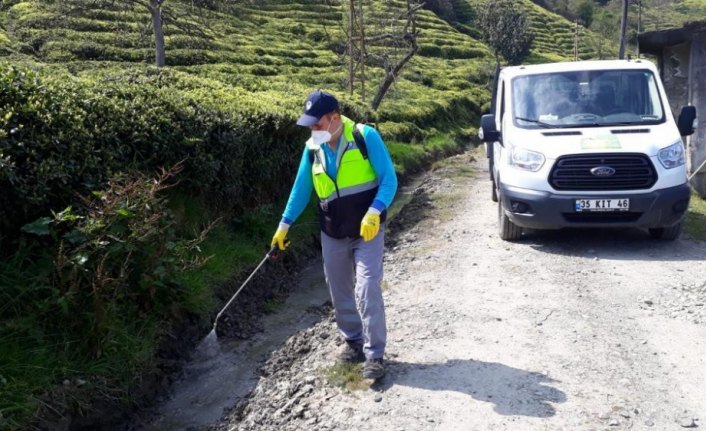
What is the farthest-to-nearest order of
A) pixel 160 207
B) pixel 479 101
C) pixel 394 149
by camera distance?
pixel 479 101, pixel 394 149, pixel 160 207

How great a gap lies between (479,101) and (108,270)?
32264mm

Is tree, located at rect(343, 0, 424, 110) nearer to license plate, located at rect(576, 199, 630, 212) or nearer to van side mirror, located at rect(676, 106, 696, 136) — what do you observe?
van side mirror, located at rect(676, 106, 696, 136)

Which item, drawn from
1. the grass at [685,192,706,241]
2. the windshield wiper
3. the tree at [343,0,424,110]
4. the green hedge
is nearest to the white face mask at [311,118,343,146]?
the green hedge

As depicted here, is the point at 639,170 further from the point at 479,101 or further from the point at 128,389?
the point at 479,101

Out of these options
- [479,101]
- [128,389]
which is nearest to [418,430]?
[128,389]

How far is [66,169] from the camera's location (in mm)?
5340

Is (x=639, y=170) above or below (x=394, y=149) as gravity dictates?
above

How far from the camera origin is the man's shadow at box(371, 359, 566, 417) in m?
4.52

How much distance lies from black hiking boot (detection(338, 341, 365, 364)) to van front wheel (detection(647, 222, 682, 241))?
5044 millimetres

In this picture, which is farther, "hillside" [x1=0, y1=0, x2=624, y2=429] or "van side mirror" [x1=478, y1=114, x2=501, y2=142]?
"van side mirror" [x1=478, y1=114, x2=501, y2=142]

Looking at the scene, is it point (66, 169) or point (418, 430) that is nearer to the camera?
point (418, 430)

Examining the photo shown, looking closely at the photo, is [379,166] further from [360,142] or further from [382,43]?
[382,43]

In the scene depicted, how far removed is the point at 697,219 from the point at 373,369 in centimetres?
708

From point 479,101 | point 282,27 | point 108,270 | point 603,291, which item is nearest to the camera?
point 108,270
